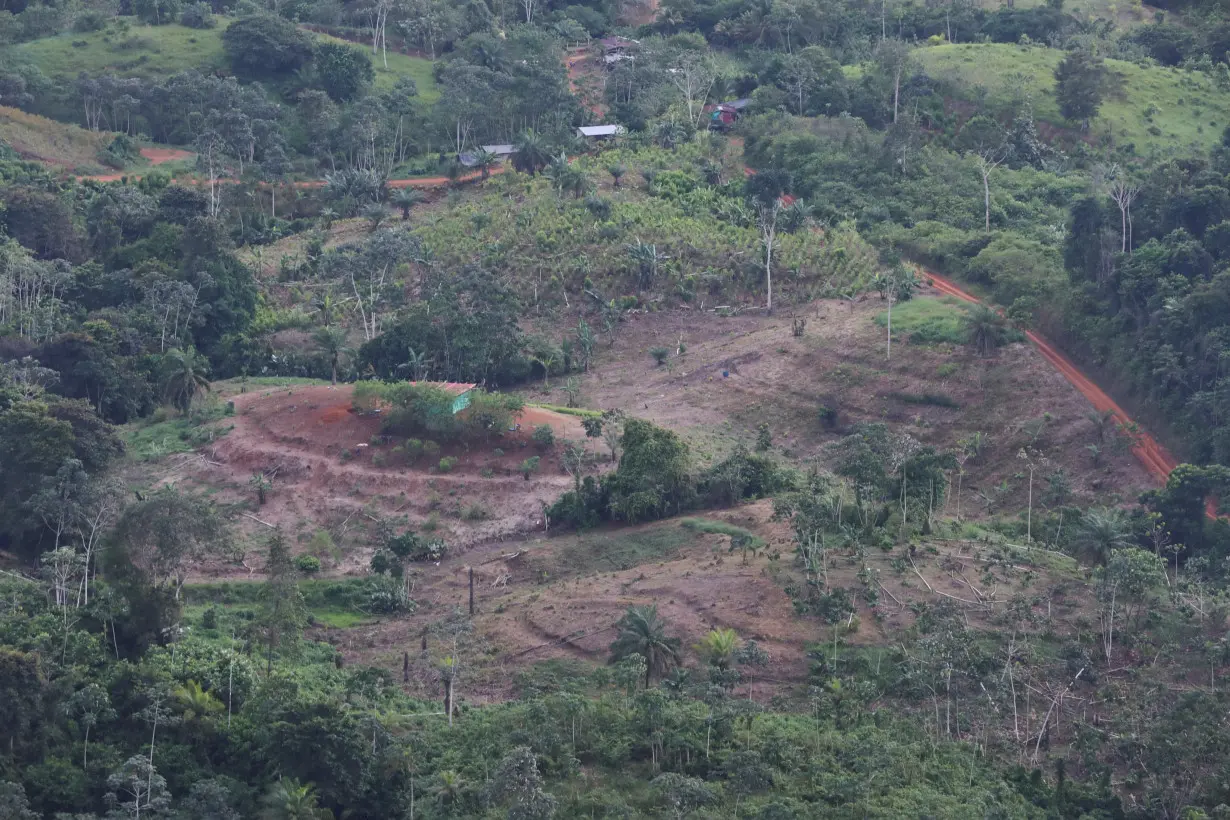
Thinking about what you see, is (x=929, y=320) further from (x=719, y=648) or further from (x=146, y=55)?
(x=146, y=55)

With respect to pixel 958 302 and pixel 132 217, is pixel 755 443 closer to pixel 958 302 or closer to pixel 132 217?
pixel 958 302

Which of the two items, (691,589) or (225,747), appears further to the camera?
(691,589)

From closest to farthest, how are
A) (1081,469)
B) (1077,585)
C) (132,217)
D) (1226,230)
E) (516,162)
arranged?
(1077,585) < (1081,469) < (1226,230) < (132,217) < (516,162)

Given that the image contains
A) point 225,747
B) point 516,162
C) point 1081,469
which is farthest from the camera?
point 516,162

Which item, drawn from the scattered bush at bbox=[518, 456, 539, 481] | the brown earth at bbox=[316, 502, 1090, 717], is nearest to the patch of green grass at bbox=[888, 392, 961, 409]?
the brown earth at bbox=[316, 502, 1090, 717]

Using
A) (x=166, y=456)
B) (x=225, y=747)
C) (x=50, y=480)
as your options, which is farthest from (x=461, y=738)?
(x=166, y=456)

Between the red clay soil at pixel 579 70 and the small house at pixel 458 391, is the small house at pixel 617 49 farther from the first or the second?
the small house at pixel 458 391

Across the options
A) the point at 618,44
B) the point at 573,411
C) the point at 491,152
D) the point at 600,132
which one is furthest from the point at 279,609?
the point at 618,44
